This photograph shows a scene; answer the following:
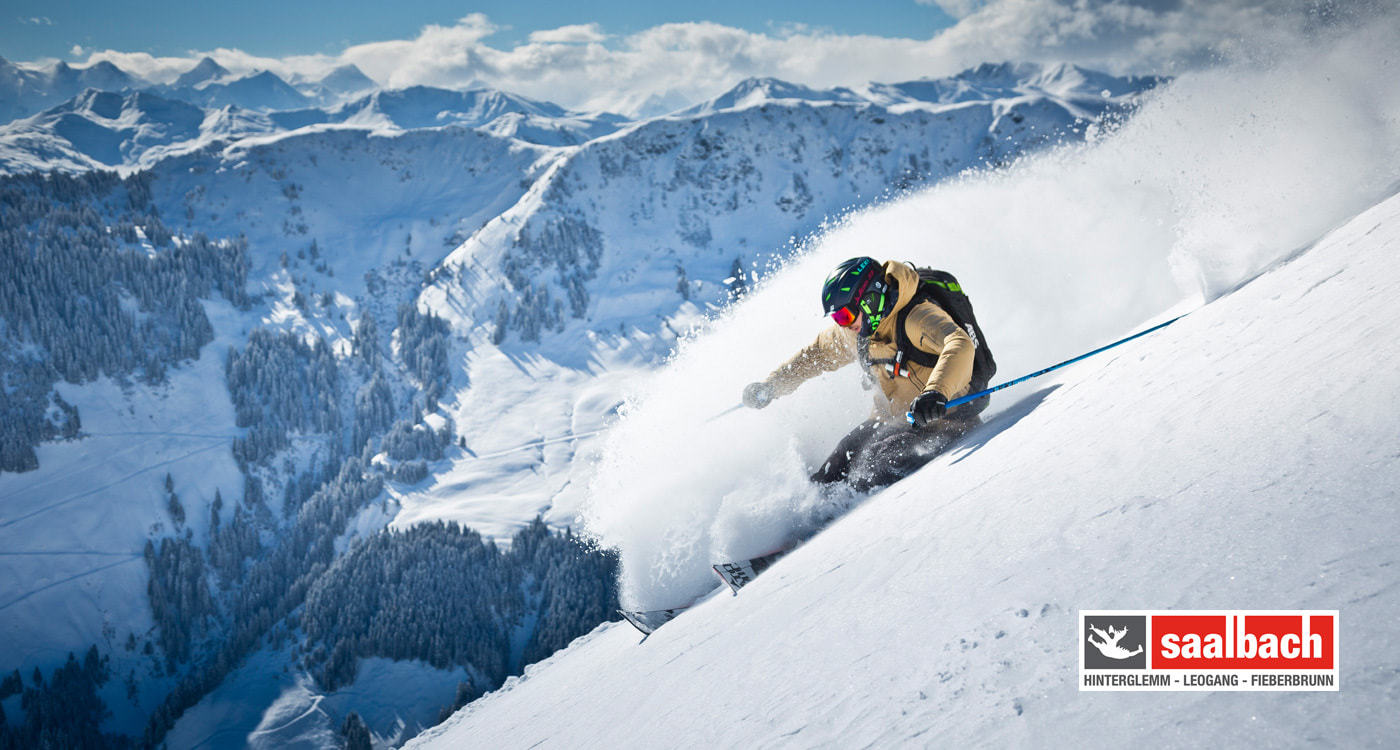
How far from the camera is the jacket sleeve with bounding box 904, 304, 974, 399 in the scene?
7535 mm

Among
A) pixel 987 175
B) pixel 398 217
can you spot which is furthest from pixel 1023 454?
pixel 398 217

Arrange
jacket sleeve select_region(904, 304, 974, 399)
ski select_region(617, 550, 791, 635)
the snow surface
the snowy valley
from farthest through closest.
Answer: the snowy valley
ski select_region(617, 550, 791, 635)
jacket sleeve select_region(904, 304, 974, 399)
the snow surface

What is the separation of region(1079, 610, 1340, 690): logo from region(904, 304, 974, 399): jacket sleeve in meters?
4.97

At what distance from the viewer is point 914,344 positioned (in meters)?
8.39

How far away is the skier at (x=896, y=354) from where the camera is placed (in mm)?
8258

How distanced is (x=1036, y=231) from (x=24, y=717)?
101671 millimetres

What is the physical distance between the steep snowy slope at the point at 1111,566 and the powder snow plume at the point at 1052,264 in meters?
2.04

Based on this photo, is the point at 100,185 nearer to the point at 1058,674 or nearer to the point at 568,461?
the point at 568,461

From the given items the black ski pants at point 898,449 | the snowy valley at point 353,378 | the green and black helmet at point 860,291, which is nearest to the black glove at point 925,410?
the black ski pants at point 898,449

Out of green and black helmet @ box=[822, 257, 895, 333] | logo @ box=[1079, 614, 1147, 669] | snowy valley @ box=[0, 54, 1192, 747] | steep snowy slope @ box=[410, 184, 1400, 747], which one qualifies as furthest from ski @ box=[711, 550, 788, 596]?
logo @ box=[1079, 614, 1147, 669]

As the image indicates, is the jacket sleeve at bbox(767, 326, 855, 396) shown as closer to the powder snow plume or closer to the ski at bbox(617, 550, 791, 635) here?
the powder snow plume

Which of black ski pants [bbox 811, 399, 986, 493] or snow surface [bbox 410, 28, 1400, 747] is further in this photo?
black ski pants [bbox 811, 399, 986, 493]

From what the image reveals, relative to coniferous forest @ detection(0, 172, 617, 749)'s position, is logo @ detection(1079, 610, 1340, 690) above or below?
below

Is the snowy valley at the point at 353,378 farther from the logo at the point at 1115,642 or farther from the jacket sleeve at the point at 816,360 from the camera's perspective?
the logo at the point at 1115,642
